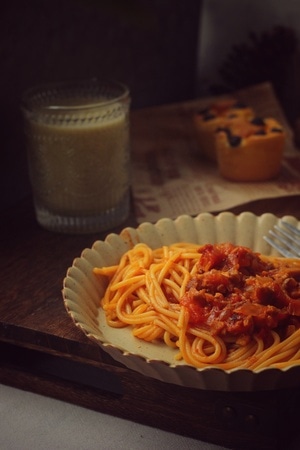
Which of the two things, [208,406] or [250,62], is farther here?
[250,62]

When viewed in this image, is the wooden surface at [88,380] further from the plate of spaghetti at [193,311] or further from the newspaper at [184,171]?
the newspaper at [184,171]

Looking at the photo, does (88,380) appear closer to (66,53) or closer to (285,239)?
(285,239)

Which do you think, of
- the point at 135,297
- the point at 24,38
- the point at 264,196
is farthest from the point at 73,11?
the point at 135,297

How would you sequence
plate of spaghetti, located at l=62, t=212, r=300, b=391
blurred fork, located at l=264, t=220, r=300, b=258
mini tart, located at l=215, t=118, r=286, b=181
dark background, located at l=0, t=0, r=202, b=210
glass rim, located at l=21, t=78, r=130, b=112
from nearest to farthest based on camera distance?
plate of spaghetti, located at l=62, t=212, r=300, b=391 → blurred fork, located at l=264, t=220, r=300, b=258 → glass rim, located at l=21, t=78, r=130, b=112 → dark background, located at l=0, t=0, r=202, b=210 → mini tart, located at l=215, t=118, r=286, b=181

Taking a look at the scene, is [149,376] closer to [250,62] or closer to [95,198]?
[95,198]

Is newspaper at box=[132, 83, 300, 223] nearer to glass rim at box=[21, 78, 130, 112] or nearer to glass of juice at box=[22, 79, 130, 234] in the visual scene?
glass of juice at box=[22, 79, 130, 234]

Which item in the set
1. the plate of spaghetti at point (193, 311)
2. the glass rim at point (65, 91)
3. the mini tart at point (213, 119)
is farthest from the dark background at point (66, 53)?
the plate of spaghetti at point (193, 311)

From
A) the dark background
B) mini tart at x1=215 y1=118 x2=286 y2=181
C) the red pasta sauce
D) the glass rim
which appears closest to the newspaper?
mini tart at x1=215 y1=118 x2=286 y2=181
